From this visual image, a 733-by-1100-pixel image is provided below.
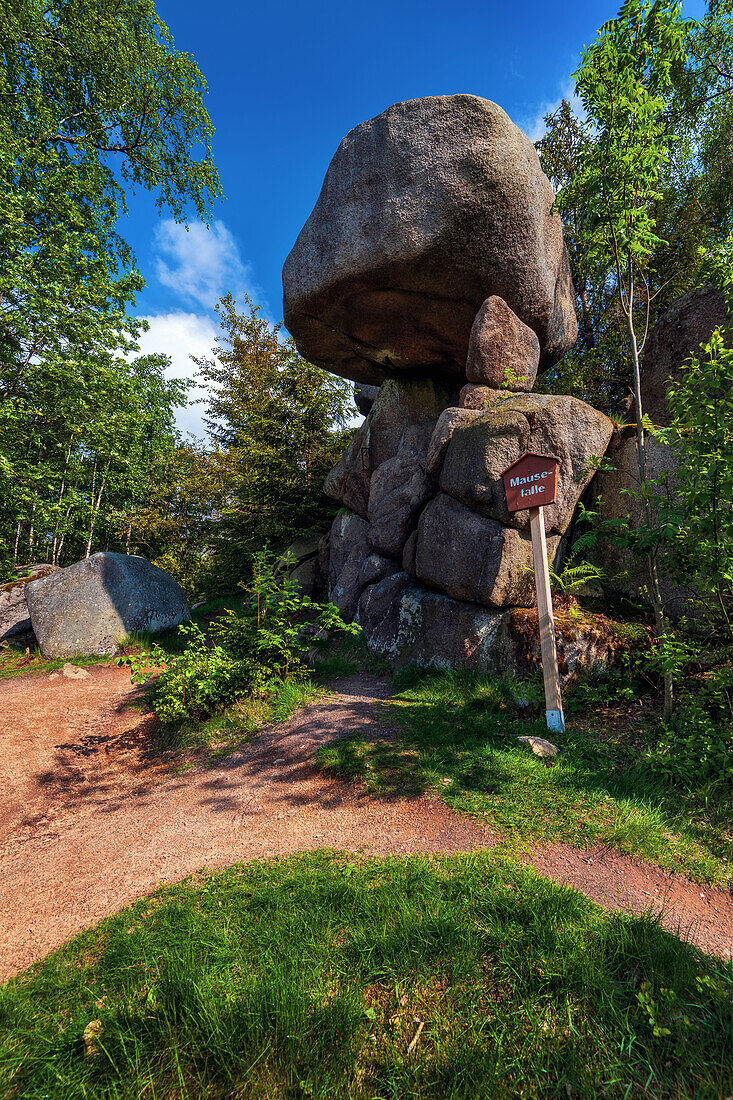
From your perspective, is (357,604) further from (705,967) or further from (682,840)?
(705,967)

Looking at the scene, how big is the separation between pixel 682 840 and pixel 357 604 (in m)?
7.12

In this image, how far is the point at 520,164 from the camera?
7.93m

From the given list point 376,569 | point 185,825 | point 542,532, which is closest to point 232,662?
point 185,825

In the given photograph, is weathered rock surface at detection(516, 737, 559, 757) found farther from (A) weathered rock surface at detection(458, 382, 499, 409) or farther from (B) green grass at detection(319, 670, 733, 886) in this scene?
(A) weathered rock surface at detection(458, 382, 499, 409)

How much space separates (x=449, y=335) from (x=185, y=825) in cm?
1026

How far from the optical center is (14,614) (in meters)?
10.9

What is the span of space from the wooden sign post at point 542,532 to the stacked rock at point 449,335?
3.70ft

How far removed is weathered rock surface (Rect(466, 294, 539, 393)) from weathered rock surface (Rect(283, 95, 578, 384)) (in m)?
0.63

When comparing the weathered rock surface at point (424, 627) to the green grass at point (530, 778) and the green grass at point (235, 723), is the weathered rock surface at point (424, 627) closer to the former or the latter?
the green grass at point (530, 778)

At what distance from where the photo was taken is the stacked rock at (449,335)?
23.3 ft

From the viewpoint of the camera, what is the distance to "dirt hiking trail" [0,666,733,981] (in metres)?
2.79

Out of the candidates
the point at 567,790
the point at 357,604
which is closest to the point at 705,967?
the point at 567,790

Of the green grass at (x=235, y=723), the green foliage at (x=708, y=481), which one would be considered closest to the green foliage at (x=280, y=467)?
the green grass at (x=235, y=723)

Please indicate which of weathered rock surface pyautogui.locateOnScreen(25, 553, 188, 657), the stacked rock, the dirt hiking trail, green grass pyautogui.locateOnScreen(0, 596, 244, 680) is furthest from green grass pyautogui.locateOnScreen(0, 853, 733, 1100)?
weathered rock surface pyautogui.locateOnScreen(25, 553, 188, 657)
